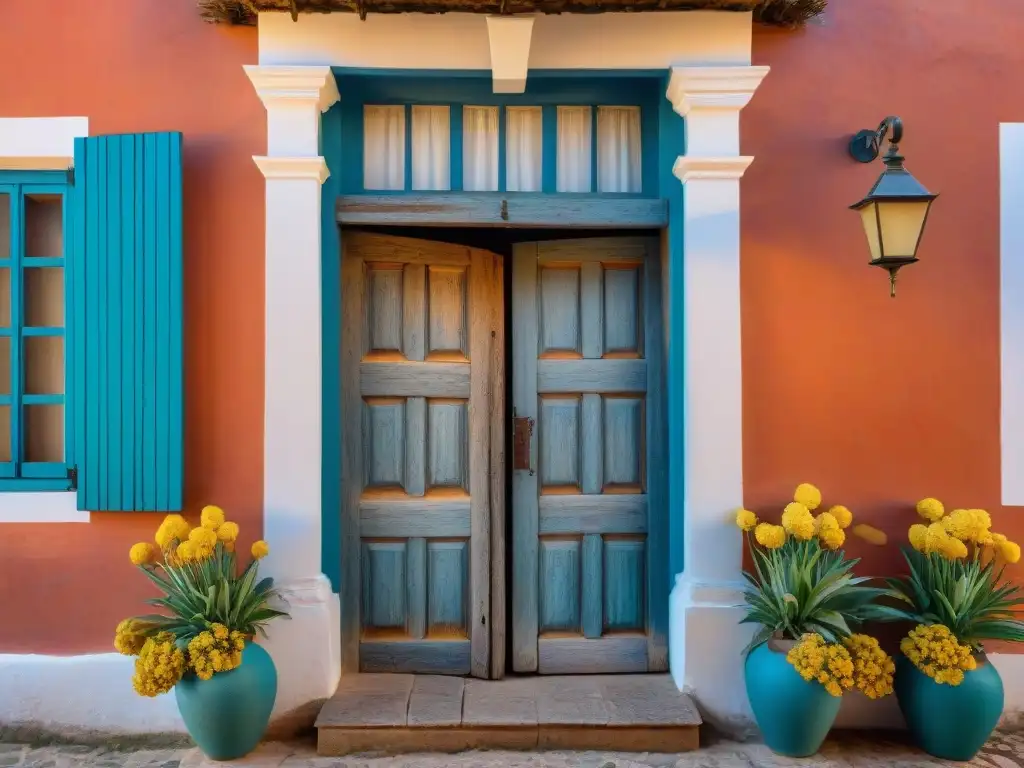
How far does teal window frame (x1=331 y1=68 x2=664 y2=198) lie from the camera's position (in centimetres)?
373

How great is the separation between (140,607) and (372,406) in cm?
143

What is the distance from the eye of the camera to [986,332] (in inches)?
144

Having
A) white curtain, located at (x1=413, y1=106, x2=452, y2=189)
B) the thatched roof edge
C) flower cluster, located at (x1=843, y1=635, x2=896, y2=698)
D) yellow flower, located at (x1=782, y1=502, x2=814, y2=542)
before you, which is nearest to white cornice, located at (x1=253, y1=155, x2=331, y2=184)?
white curtain, located at (x1=413, y1=106, x2=452, y2=189)

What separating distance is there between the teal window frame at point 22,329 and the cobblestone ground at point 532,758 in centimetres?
120

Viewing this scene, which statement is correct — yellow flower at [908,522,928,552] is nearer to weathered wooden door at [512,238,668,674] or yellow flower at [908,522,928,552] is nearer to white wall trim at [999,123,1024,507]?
white wall trim at [999,123,1024,507]

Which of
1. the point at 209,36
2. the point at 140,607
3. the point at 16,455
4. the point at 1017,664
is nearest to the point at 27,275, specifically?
the point at 16,455

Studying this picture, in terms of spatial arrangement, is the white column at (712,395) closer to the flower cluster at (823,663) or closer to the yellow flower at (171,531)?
the flower cluster at (823,663)

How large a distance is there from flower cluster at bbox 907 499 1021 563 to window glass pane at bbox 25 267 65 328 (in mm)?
4206

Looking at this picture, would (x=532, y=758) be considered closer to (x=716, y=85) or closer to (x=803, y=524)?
(x=803, y=524)

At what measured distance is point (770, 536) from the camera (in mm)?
3334

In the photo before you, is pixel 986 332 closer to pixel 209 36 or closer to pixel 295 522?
pixel 295 522

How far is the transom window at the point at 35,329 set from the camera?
12.2 feet

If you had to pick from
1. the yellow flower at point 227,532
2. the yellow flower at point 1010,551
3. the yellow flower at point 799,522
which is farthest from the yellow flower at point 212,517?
the yellow flower at point 1010,551

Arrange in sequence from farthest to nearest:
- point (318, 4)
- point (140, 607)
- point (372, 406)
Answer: point (372, 406)
point (140, 607)
point (318, 4)
